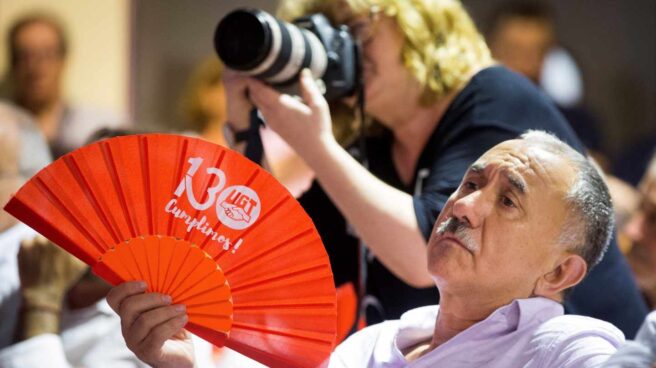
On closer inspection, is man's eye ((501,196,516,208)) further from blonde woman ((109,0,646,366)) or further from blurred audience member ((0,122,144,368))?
blurred audience member ((0,122,144,368))

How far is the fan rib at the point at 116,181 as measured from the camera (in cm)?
130

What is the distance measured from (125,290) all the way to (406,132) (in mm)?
744

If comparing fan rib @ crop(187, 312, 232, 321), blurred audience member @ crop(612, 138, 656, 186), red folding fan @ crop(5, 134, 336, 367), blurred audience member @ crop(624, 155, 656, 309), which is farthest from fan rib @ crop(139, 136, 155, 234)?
blurred audience member @ crop(612, 138, 656, 186)

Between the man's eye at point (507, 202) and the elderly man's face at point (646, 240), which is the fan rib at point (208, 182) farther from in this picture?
the elderly man's face at point (646, 240)

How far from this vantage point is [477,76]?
1.83 meters

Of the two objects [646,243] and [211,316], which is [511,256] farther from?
[646,243]

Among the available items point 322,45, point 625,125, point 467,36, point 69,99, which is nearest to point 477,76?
point 467,36

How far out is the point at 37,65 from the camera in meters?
3.48

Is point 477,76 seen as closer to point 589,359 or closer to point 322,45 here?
point 322,45

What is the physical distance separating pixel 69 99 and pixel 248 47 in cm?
196

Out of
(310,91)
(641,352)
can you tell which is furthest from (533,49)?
(641,352)

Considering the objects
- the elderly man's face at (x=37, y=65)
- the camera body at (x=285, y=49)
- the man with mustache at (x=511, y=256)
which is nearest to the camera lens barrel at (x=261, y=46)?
the camera body at (x=285, y=49)

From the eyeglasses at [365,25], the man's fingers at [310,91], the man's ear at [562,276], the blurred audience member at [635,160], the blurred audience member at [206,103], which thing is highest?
the eyeglasses at [365,25]

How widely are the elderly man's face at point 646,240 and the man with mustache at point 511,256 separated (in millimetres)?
1067
